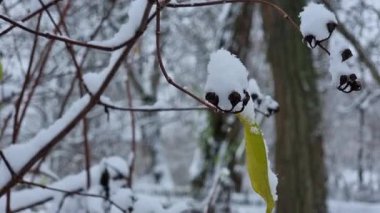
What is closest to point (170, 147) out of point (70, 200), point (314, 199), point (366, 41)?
point (366, 41)

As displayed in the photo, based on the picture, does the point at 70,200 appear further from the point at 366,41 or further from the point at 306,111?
the point at 366,41

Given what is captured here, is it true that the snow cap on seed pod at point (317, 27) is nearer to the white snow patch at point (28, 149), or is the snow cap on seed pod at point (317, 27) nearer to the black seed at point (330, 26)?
the black seed at point (330, 26)

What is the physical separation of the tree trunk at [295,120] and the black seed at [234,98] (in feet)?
7.63

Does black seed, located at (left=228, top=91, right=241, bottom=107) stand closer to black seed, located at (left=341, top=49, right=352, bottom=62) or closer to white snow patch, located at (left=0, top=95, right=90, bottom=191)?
black seed, located at (left=341, top=49, right=352, bottom=62)

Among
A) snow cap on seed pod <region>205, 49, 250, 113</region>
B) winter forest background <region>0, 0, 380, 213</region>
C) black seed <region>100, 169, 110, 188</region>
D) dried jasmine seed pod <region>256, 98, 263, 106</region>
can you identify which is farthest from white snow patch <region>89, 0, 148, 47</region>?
black seed <region>100, 169, 110, 188</region>

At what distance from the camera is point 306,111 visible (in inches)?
124

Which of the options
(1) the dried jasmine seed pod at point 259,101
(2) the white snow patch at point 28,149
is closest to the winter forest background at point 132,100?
(2) the white snow patch at point 28,149

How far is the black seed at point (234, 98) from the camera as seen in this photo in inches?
22.9

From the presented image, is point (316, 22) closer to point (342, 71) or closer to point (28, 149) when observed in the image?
point (342, 71)

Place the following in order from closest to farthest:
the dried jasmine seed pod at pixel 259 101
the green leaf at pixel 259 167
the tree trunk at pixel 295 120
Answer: the green leaf at pixel 259 167
the dried jasmine seed pod at pixel 259 101
the tree trunk at pixel 295 120

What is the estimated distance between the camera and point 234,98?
23.0 inches

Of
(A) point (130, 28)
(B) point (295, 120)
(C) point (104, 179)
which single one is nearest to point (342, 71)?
(A) point (130, 28)

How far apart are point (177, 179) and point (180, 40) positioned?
17.4 meters

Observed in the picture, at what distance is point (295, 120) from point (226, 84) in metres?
2.57
